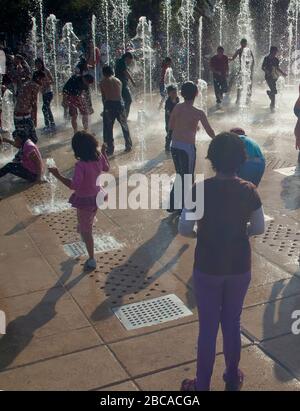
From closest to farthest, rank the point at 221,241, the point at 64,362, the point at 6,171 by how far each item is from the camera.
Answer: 1. the point at 221,241
2. the point at 64,362
3. the point at 6,171

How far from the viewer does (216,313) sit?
11.3ft

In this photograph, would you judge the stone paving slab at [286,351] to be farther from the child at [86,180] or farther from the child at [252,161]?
the child at [86,180]

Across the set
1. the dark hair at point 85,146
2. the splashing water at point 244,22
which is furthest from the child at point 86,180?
the splashing water at point 244,22

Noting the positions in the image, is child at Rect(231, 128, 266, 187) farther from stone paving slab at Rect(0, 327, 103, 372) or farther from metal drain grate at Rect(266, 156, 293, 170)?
metal drain grate at Rect(266, 156, 293, 170)

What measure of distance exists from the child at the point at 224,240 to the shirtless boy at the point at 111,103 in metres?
6.74

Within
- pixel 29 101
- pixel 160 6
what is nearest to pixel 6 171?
pixel 29 101

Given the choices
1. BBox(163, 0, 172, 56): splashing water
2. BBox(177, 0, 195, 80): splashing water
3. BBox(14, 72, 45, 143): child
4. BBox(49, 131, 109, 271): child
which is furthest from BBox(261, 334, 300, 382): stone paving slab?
BBox(177, 0, 195, 80): splashing water

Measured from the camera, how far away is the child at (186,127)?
21.7ft

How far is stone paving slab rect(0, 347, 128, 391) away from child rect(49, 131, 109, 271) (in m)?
1.57

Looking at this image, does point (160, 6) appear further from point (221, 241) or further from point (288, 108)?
point (221, 241)

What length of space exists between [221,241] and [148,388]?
1.17 meters

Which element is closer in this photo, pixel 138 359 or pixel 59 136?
pixel 138 359

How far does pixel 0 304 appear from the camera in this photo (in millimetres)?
5039

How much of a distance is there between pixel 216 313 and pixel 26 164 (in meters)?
5.74
